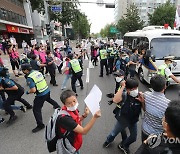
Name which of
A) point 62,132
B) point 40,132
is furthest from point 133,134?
point 40,132

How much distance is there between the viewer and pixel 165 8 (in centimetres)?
2812

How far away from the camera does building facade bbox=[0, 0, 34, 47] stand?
2183 centimetres

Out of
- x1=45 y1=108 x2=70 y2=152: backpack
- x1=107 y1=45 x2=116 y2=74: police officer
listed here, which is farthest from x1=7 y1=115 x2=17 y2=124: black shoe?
x1=107 y1=45 x2=116 y2=74: police officer

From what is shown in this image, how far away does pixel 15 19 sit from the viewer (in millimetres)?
25922

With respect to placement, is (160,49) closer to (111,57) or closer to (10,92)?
(111,57)

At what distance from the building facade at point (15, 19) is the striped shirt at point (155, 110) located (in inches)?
863

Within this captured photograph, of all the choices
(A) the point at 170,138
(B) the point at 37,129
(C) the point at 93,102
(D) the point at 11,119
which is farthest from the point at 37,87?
(A) the point at 170,138

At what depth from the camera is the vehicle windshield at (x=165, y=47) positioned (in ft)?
22.4

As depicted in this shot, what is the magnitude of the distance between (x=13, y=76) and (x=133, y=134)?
915cm

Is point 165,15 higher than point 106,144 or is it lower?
higher

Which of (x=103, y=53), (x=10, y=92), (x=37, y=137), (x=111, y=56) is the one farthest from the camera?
(x=111, y=56)

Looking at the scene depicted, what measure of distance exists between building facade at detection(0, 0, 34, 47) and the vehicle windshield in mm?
19139

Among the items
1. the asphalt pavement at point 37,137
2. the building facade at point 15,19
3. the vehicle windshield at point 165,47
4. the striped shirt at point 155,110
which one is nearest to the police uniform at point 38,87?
the asphalt pavement at point 37,137

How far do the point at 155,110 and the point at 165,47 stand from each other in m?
5.43
